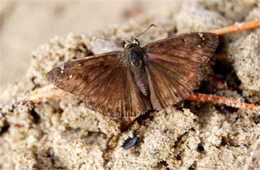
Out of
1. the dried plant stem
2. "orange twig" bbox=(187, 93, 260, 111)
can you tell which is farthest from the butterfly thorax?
the dried plant stem

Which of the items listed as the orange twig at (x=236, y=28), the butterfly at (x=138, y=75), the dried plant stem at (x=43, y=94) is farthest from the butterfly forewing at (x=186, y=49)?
the dried plant stem at (x=43, y=94)

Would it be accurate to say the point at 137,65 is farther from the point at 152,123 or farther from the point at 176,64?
the point at 152,123

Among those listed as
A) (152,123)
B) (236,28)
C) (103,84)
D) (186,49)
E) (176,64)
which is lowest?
(152,123)

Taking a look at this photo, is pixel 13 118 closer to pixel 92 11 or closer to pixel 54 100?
pixel 54 100

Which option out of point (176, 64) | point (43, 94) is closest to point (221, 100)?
point (176, 64)

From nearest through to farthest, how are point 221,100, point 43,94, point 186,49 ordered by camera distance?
point 221,100, point 186,49, point 43,94
